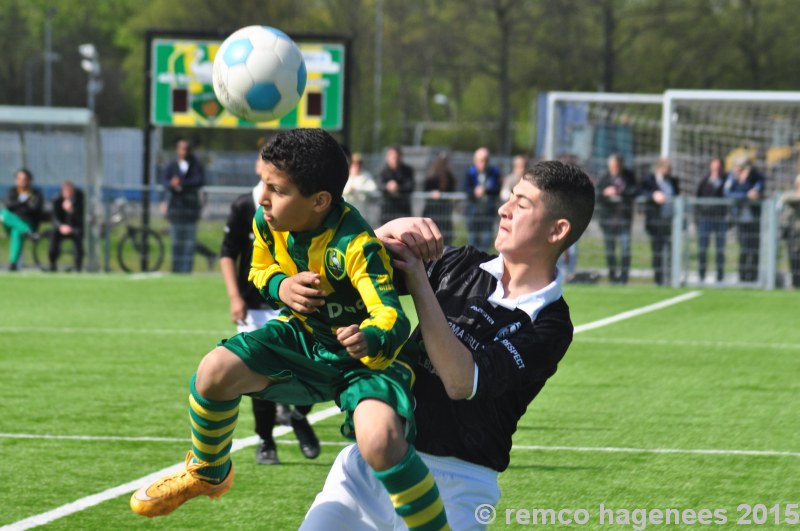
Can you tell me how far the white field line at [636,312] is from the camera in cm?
1432

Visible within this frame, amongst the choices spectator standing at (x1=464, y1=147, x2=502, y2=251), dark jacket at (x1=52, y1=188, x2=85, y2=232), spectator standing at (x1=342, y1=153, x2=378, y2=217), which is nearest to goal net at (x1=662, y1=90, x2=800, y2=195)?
spectator standing at (x1=464, y1=147, x2=502, y2=251)

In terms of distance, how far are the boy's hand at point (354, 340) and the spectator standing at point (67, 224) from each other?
59.4ft

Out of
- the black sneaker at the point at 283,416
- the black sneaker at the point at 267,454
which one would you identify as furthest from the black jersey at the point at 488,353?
the black sneaker at the point at 283,416

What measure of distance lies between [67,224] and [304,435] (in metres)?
14.9

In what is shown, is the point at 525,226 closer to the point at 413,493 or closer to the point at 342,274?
the point at 342,274

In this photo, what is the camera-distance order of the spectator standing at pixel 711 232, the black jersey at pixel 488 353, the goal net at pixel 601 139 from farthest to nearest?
the goal net at pixel 601 139
the spectator standing at pixel 711 232
the black jersey at pixel 488 353

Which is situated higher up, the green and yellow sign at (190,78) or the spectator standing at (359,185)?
the green and yellow sign at (190,78)

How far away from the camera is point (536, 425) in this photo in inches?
333

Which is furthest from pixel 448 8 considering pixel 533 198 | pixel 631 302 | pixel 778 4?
pixel 533 198

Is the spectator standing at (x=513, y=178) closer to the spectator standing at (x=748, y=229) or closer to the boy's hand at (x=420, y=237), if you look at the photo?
the spectator standing at (x=748, y=229)

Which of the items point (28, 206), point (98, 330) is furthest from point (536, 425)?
point (28, 206)

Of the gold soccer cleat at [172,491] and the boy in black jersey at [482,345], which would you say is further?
the gold soccer cleat at [172,491]

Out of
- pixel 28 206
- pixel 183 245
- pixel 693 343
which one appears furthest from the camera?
pixel 28 206

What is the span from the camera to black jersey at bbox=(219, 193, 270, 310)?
7.73 meters
